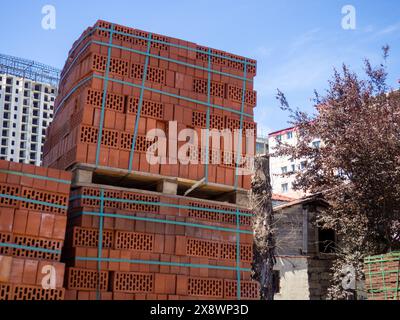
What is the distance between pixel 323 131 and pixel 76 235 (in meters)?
12.5

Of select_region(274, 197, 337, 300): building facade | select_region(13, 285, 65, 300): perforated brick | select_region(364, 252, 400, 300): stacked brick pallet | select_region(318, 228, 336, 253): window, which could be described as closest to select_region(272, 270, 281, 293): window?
select_region(274, 197, 337, 300): building facade

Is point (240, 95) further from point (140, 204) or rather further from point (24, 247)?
point (24, 247)

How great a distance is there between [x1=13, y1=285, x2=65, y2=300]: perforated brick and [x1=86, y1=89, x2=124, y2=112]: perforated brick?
2189mm

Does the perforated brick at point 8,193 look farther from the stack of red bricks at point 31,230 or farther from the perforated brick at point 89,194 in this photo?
the perforated brick at point 89,194

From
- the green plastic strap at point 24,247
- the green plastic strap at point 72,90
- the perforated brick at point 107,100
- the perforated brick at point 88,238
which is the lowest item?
the green plastic strap at point 24,247

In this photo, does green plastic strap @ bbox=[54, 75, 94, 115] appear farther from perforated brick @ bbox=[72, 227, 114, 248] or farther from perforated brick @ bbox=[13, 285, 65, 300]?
perforated brick @ bbox=[13, 285, 65, 300]

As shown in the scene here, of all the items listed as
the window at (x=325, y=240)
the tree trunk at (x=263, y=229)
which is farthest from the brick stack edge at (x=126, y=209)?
the window at (x=325, y=240)

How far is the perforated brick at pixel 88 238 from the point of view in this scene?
18.9ft

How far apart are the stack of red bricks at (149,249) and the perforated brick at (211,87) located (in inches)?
58.8

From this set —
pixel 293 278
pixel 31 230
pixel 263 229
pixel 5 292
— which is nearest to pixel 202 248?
pixel 31 230

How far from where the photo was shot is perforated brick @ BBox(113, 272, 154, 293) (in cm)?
579

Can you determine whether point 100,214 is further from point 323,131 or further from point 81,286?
point 323,131

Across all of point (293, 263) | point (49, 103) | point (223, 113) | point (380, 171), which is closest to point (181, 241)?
point (223, 113)

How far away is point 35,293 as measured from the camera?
204 inches
